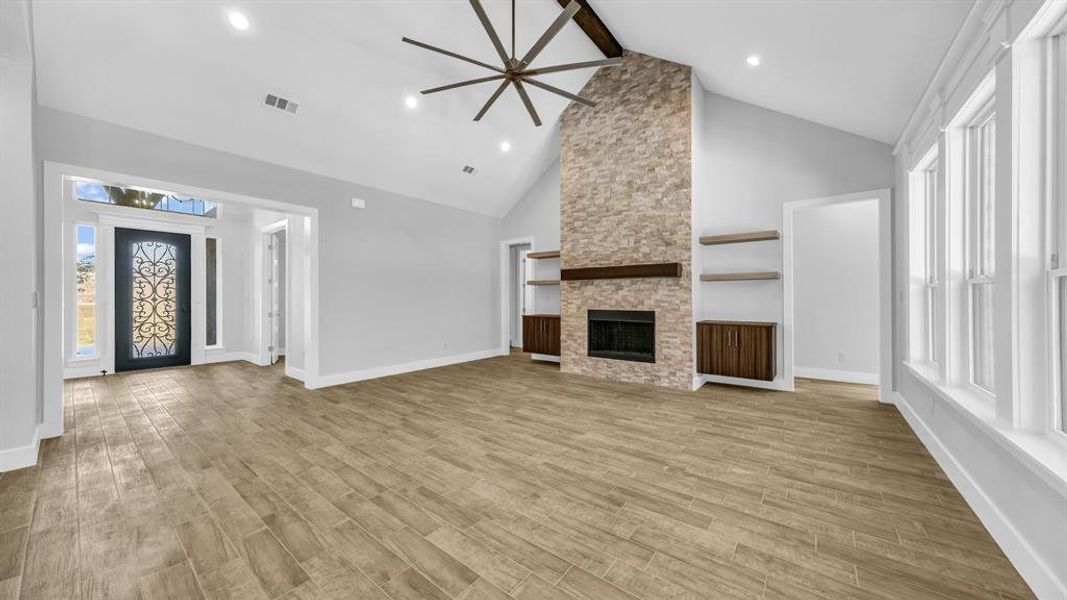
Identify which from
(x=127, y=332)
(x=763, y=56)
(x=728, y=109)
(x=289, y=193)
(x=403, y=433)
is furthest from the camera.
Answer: (x=127, y=332)

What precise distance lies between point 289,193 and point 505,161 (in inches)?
126

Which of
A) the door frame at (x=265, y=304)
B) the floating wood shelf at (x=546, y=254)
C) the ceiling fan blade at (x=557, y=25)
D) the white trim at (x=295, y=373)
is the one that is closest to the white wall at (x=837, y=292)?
the floating wood shelf at (x=546, y=254)

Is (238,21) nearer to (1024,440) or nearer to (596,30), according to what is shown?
(596,30)

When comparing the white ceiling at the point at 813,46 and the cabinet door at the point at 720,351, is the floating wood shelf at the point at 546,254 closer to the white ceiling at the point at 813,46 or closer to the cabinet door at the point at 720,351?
the cabinet door at the point at 720,351

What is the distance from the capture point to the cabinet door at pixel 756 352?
4688 millimetres

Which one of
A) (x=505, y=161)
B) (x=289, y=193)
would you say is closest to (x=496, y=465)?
(x=289, y=193)

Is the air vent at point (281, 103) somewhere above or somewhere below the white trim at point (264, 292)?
above

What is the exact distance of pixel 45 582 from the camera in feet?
5.32

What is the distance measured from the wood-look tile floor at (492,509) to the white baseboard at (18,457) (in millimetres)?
126

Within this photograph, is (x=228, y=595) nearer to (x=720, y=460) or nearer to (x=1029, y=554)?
(x=720, y=460)

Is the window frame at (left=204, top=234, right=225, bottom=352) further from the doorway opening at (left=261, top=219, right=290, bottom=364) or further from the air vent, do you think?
the air vent

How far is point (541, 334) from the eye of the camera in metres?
6.89

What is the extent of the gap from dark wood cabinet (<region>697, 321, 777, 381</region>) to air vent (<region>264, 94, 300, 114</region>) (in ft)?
18.0

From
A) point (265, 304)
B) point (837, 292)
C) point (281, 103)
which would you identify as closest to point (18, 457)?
point (281, 103)
